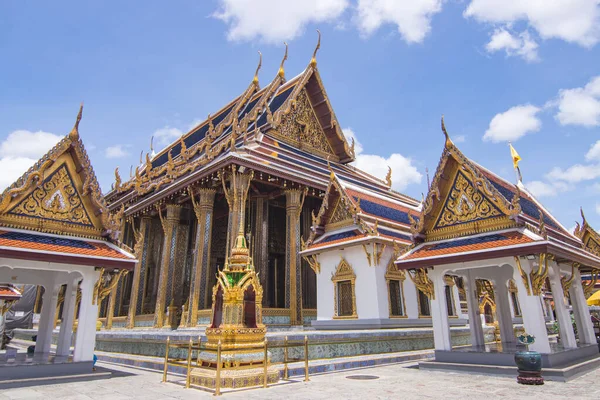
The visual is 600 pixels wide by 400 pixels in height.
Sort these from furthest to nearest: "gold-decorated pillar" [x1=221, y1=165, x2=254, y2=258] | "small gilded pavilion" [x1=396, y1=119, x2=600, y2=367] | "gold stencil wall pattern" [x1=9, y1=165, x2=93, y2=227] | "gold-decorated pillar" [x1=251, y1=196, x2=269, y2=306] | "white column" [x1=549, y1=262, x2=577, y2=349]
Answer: "gold-decorated pillar" [x1=251, y1=196, x2=269, y2=306]
"gold-decorated pillar" [x1=221, y1=165, x2=254, y2=258]
"white column" [x1=549, y1=262, x2=577, y2=349]
"gold stencil wall pattern" [x1=9, y1=165, x2=93, y2=227]
"small gilded pavilion" [x1=396, y1=119, x2=600, y2=367]

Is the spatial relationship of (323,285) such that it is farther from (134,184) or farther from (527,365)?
(134,184)

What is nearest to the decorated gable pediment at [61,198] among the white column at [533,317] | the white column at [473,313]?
the white column at [533,317]

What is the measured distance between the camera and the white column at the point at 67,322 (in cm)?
788

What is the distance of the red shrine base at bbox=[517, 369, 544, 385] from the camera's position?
5621 mm

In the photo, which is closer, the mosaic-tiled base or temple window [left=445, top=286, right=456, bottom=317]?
the mosaic-tiled base

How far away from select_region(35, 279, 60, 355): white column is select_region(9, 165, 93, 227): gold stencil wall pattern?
2.11 m

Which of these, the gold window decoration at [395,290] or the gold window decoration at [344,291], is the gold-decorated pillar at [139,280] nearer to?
the gold window decoration at [344,291]

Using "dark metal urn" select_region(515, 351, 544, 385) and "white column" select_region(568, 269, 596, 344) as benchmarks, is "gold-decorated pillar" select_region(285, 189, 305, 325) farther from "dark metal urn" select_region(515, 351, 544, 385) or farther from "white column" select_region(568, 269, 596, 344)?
"dark metal urn" select_region(515, 351, 544, 385)

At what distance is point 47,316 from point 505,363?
923 centimetres

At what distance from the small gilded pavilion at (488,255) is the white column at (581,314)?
2 cm

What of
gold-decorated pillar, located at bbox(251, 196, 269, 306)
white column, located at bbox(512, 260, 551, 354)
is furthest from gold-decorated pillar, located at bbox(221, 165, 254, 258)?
white column, located at bbox(512, 260, 551, 354)

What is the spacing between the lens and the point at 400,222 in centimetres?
1273

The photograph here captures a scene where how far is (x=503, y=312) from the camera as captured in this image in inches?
382

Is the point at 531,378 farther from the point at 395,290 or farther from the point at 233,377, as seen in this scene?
the point at 395,290
